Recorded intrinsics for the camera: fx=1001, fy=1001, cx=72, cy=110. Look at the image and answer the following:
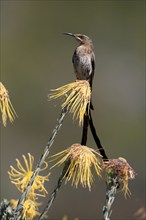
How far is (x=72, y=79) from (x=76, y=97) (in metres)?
15.3

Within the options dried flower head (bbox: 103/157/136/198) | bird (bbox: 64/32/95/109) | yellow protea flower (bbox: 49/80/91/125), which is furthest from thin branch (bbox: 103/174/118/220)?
bird (bbox: 64/32/95/109)

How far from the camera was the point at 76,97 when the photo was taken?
138 inches

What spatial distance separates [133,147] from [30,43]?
6241mm

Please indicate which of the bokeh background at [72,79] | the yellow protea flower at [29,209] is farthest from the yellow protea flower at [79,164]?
the bokeh background at [72,79]

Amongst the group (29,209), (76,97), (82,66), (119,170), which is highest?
(82,66)

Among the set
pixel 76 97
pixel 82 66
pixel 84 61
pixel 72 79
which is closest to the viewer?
pixel 76 97

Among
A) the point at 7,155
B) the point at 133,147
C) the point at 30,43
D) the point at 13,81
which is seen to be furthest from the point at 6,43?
the point at 7,155

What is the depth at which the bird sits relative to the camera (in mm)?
6121

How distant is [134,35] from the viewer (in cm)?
2406

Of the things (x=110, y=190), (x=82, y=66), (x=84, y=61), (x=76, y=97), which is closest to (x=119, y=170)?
(x=110, y=190)

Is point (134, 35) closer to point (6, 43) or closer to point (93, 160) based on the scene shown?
point (6, 43)

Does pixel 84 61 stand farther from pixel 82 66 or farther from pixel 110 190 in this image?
pixel 110 190

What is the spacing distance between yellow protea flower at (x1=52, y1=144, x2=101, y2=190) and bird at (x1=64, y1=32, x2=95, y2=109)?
7.80 feet

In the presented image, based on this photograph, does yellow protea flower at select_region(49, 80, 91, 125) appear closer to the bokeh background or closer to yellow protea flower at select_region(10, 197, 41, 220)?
yellow protea flower at select_region(10, 197, 41, 220)
